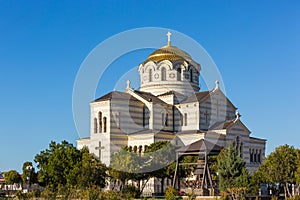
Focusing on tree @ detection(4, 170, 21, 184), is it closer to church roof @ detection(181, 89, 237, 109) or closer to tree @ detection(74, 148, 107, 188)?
church roof @ detection(181, 89, 237, 109)

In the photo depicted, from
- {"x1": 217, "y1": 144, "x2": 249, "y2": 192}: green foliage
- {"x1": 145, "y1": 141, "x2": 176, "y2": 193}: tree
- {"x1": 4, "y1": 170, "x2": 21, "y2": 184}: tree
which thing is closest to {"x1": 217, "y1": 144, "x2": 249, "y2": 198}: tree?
{"x1": 217, "y1": 144, "x2": 249, "y2": 192}: green foliage

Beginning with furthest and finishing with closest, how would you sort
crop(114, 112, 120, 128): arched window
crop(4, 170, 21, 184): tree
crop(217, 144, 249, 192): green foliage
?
crop(4, 170, 21, 184): tree
crop(114, 112, 120, 128): arched window
crop(217, 144, 249, 192): green foliage

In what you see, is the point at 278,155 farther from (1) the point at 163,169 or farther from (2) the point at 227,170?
(1) the point at 163,169

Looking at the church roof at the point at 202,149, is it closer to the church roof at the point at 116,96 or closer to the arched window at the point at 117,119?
the arched window at the point at 117,119

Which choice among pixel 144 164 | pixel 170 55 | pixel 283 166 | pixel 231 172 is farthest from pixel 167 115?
pixel 231 172

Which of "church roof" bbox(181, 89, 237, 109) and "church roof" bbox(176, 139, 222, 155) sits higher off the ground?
"church roof" bbox(181, 89, 237, 109)

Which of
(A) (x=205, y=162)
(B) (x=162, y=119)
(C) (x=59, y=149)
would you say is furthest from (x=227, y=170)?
(B) (x=162, y=119)

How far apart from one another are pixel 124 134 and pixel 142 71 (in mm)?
11515

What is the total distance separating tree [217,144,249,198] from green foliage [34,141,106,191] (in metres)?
11.7

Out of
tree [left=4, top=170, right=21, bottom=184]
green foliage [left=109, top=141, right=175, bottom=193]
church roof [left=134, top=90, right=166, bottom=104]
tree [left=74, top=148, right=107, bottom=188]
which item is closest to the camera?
tree [left=74, top=148, right=107, bottom=188]

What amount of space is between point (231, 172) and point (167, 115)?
23676 mm

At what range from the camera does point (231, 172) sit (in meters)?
41.0

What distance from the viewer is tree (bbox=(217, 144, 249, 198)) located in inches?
1570

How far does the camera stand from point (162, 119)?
2500 inches
